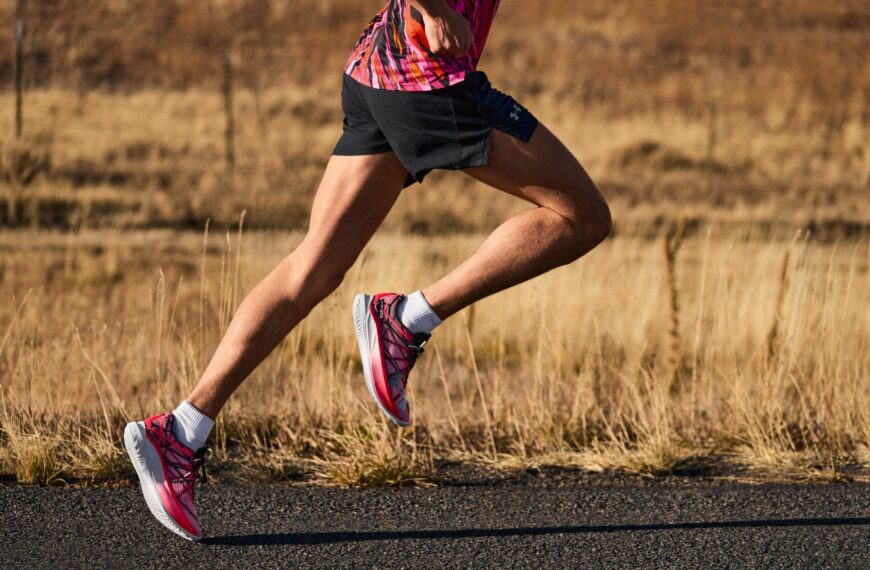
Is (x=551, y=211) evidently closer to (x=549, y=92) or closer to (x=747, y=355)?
(x=747, y=355)

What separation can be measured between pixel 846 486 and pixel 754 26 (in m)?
41.4

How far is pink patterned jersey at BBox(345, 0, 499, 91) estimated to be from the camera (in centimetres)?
327

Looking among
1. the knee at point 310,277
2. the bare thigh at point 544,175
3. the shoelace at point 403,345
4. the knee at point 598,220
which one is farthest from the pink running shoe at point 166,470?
the knee at point 598,220

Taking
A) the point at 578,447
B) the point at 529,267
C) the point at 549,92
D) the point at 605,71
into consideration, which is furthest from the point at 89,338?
the point at 605,71

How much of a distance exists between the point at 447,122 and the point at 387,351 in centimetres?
72

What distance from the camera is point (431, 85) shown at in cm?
327

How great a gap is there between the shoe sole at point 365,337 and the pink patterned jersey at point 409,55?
66cm

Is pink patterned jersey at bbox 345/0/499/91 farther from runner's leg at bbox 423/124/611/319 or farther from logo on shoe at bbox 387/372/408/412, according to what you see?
logo on shoe at bbox 387/372/408/412

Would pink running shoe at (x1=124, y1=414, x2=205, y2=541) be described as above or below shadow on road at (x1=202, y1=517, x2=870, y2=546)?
above

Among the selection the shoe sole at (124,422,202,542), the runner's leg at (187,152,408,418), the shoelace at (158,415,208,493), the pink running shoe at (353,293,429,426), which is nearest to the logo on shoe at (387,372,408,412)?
the pink running shoe at (353,293,429,426)

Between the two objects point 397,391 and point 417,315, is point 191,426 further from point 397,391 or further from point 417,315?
point 417,315

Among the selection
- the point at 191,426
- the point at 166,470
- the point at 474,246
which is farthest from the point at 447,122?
the point at 474,246

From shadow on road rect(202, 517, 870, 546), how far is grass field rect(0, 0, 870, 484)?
0.48m

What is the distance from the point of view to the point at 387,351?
364 cm
